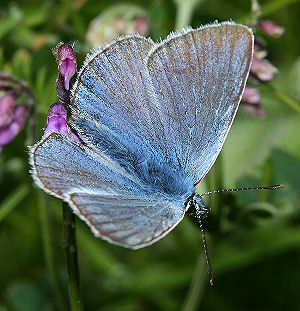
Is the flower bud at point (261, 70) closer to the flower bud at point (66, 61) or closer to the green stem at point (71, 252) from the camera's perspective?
the flower bud at point (66, 61)

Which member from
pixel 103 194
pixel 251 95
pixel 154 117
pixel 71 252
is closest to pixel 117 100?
pixel 154 117

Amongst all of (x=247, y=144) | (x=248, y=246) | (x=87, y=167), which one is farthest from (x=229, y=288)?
(x=87, y=167)

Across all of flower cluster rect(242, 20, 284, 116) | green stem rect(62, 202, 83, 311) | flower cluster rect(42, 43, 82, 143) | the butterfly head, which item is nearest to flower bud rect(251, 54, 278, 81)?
flower cluster rect(242, 20, 284, 116)

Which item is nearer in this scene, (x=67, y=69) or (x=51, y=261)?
(x=67, y=69)

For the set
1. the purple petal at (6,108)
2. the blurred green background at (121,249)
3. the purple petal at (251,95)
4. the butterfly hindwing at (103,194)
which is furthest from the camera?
the blurred green background at (121,249)

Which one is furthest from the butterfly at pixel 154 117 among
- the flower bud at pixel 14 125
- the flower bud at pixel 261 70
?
the flower bud at pixel 261 70

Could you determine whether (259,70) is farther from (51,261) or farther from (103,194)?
(51,261)
